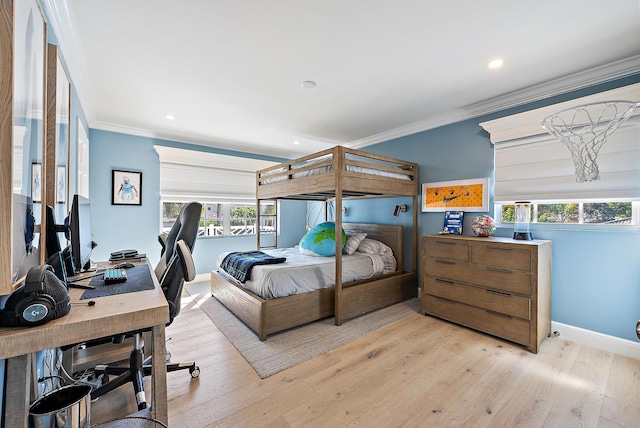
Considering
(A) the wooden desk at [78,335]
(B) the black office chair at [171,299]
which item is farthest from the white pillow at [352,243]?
(A) the wooden desk at [78,335]

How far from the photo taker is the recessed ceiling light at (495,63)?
2.12 m

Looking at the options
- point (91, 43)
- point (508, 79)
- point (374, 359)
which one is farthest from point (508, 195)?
point (91, 43)

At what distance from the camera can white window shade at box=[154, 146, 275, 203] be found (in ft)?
13.5

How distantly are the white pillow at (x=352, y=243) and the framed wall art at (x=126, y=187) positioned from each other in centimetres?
310

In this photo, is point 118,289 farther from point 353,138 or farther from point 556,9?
point 353,138

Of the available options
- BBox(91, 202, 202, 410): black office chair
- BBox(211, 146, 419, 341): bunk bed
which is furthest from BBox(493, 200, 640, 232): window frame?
BBox(91, 202, 202, 410): black office chair

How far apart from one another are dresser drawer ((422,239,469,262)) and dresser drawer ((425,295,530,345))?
1.53 feet

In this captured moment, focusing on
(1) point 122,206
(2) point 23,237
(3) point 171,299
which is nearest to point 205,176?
(1) point 122,206

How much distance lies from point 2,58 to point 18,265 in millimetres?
724

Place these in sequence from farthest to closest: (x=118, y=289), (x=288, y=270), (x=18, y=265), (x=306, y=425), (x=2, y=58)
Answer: (x=288, y=270), (x=306, y=425), (x=118, y=289), (x=18, y=265), (x=2, y=58)

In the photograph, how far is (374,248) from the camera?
144 inches

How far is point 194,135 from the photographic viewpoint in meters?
4.07

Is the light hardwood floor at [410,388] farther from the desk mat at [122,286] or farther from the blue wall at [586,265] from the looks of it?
the desk mat at [122,286]

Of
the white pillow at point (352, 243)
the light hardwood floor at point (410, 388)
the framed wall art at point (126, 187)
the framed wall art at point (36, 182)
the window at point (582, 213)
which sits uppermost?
the framed wall art at point (126, 187)
